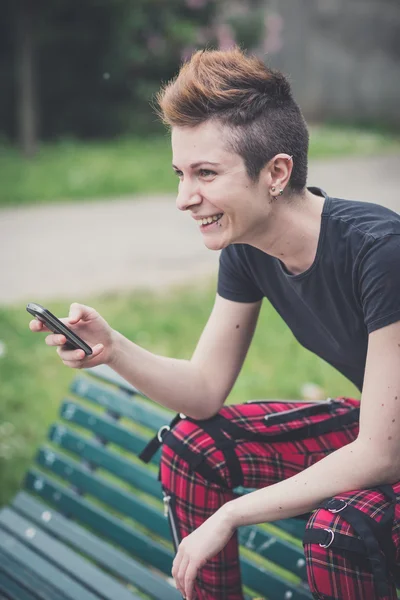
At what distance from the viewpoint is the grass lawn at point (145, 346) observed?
4059 mm

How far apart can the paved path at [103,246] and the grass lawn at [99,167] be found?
37 centimetres

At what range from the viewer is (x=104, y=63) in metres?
11.4

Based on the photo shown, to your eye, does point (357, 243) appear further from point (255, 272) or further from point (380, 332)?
point (255, 272)

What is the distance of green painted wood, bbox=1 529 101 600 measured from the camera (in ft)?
8.14

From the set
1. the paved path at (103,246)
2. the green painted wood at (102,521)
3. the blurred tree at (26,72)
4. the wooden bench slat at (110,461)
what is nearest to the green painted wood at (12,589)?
the green painted wood at (102,521)

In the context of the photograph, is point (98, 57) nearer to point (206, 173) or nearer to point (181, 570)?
point (206, 173)

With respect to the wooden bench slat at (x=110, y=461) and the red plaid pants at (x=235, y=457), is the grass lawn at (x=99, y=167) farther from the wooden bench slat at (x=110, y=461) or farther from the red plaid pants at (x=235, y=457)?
the red plaid pants at (x=235, y=457)

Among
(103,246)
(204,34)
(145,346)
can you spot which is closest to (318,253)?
(145,346)

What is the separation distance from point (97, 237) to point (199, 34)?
17.5 ft

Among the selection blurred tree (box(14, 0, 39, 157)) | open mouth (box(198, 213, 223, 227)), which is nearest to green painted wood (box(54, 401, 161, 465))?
open mouth (box(198, 213, 223, 227))

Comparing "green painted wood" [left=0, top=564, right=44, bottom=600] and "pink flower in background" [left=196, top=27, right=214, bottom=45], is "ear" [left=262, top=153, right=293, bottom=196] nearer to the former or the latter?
"green painted wood" [left=0, top=564, right=44, bottom=600]

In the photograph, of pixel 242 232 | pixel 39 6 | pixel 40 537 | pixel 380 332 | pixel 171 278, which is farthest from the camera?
pixel 39 6

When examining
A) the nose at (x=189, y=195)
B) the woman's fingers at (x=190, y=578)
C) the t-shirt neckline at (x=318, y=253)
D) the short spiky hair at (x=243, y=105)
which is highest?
the short spiky hair at (x=243, y=105)

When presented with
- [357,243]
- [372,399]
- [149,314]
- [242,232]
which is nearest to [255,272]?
[242,232]
